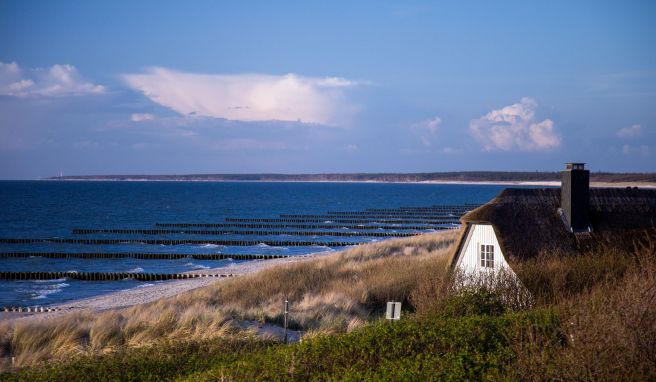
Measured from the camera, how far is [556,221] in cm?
2155

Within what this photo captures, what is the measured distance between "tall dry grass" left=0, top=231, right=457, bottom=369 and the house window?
1.43 metres

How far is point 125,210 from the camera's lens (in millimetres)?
105938

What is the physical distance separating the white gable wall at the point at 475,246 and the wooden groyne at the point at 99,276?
1811 cm

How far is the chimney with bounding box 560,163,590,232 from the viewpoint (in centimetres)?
2117

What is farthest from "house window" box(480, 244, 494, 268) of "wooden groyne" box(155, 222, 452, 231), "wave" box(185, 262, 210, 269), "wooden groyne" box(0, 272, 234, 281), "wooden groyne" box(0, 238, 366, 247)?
"wooden groyne" box(155, 222, 452, 231)

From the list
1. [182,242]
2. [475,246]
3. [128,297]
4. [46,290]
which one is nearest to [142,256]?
[182,242]

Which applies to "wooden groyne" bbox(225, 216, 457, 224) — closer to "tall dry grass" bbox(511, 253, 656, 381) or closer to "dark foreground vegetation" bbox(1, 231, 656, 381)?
"dark foreground vegetation" bbox(1, 231, 656, 381)

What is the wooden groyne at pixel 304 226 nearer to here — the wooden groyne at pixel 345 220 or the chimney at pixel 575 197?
the wooden groyne at pixel 345 220

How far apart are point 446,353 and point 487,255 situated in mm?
13606

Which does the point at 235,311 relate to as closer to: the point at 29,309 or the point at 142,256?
the point at 29,309

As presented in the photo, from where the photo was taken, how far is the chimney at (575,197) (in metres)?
21.2

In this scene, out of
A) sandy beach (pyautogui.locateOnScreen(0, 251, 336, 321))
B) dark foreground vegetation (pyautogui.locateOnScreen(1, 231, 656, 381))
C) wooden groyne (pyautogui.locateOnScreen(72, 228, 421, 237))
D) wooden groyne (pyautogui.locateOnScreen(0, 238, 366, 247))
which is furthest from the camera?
wooden groyne (pyautogui.locateOnScreen(72, 228, 421, 237))

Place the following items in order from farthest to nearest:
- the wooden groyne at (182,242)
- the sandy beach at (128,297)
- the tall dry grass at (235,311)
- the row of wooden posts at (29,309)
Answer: the wooden groyne at (182,242), the row of wooden posts at (29,309), the sandy beach at (128,297), the tall dry grass at (235,311)

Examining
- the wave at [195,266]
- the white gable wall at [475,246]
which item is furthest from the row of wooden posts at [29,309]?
the white gable wall at [475,246]
